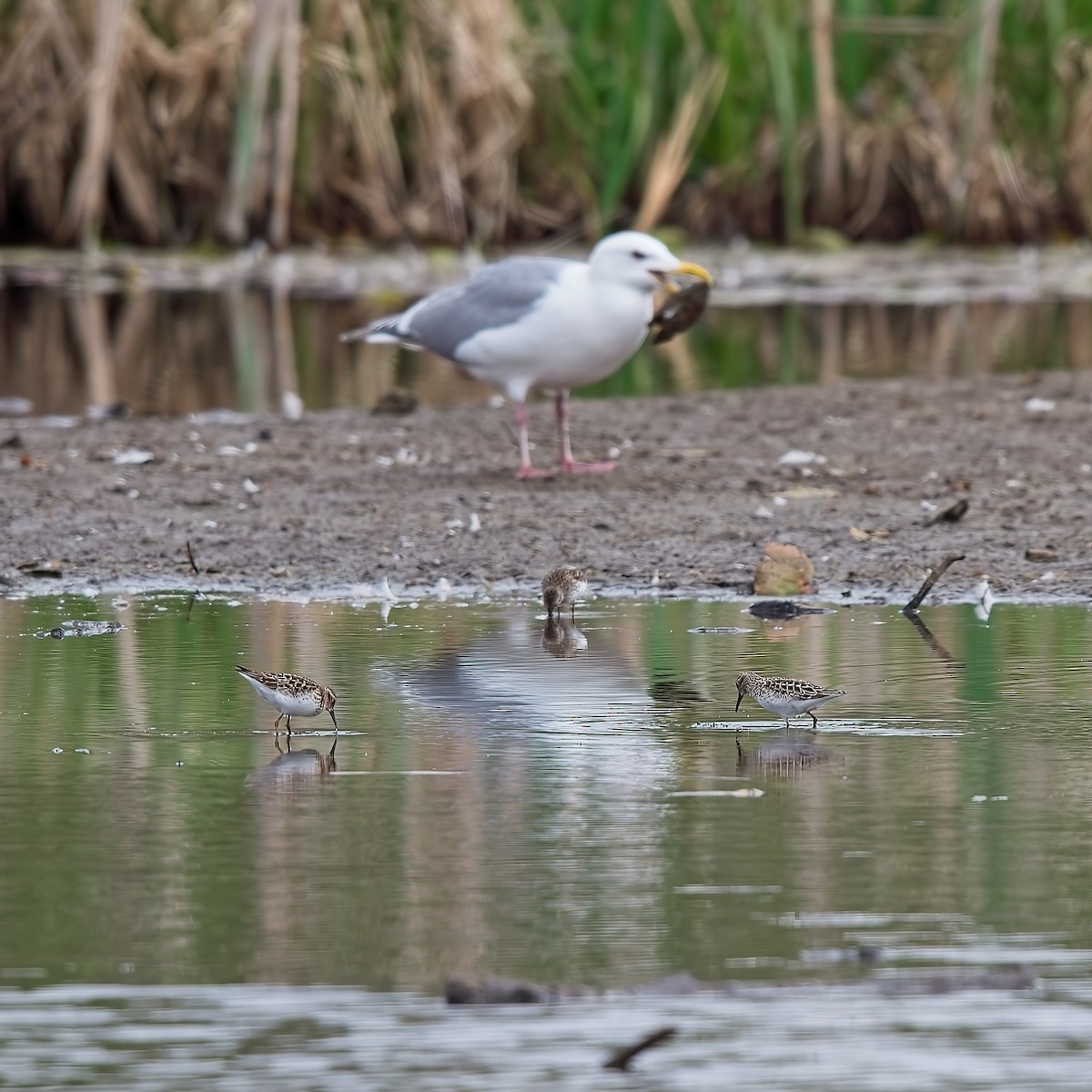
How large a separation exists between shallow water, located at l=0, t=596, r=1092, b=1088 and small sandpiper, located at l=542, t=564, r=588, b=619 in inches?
7.5

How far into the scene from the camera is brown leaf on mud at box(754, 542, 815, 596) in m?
7.25

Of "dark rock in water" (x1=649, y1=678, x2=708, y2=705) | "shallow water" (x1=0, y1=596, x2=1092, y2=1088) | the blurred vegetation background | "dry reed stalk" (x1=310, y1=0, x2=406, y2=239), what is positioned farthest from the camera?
"dry reed stalk" (x1=310, y1=0, x2=406, y2=239)

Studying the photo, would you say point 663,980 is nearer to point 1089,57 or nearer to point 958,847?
point 958,847

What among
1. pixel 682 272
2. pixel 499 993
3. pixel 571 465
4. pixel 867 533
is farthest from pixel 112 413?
pixel 499 993

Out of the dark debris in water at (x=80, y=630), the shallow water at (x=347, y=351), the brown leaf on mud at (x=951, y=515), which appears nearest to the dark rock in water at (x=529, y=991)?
the dark debris in water at (x=80, y=630)

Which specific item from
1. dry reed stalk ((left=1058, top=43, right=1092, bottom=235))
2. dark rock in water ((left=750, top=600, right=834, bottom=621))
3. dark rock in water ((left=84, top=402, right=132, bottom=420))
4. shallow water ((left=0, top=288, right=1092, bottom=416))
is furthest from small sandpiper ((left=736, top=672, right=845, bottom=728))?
dry reed stalk ((left=1058, top=43, right=1092, bottom=235))

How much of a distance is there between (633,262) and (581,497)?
0.89 metres

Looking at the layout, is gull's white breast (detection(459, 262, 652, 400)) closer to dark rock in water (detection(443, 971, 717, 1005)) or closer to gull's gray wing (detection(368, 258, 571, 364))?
gull's gray wing (detection(368, 258, 571, 364))

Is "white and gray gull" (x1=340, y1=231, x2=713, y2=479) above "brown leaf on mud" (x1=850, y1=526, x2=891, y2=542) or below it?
above

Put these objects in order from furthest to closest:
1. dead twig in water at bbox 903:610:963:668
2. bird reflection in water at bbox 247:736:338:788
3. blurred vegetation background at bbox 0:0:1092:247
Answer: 1. blurred vegetation background at bbox 0:0:1092:247
2. dead twig in water at bbox 903:610:963:668
3. bird reflection in water at bbox 247:736:338:788

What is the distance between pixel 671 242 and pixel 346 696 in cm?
1493

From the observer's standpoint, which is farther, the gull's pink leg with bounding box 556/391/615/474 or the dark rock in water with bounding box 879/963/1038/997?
the gull's pink leg with bounding box 556/391/615/474

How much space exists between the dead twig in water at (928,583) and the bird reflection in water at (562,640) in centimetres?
93

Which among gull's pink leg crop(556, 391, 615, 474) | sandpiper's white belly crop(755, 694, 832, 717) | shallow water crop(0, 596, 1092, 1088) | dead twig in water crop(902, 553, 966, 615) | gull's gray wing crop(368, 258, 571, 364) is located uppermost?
gull's gray wing crop(368, 258, 571, 364)
